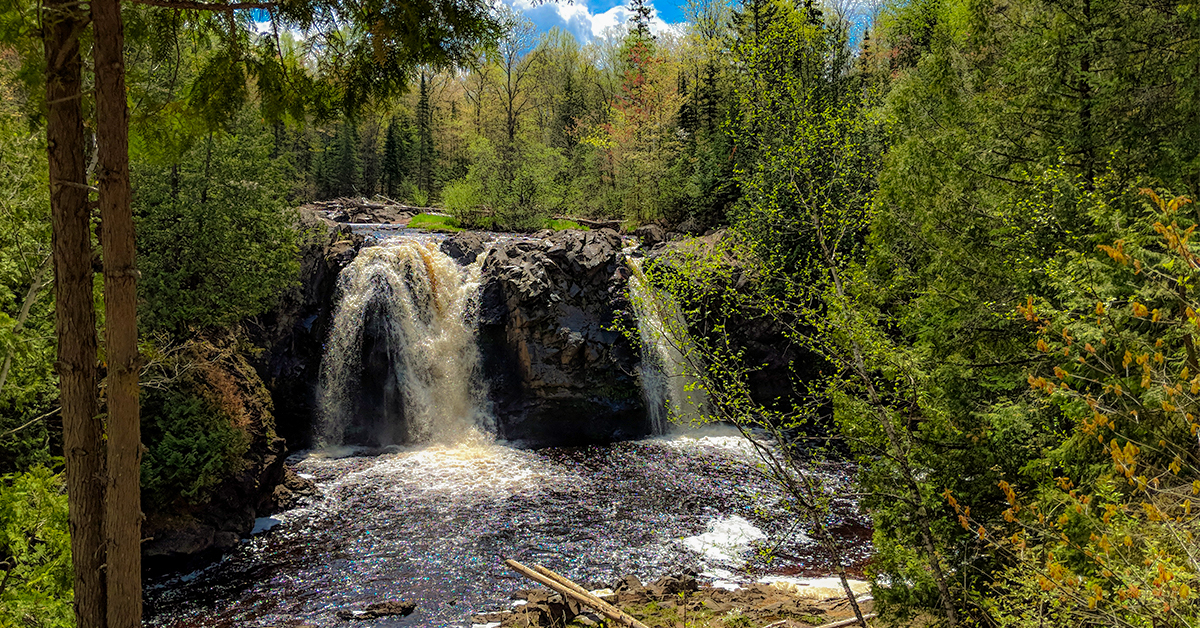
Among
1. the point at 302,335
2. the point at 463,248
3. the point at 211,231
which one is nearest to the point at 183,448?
the point at 211,231

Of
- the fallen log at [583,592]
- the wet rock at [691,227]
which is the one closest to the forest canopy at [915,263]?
the fallen log at [583,592]

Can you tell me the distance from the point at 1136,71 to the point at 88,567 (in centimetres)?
1100

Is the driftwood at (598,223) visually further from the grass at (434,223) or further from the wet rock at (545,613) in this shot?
the wet rock at (545,613)

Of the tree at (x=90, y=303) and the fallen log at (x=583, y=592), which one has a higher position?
the tree at (x=90, y=303)

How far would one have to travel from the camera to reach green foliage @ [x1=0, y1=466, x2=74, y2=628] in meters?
5.48

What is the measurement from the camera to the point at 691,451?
17.2 m

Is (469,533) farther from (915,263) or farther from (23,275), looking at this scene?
(915,263)

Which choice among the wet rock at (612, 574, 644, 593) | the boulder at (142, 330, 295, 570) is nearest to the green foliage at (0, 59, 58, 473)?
the boulder at (142, 330, 295, 570)

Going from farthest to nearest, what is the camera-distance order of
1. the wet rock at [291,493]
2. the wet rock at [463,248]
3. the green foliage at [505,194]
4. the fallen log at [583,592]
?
the green foliage at [505,194] < the wet rock at [463,248] < the wet rock at [291,493] < the fallen log at [583,592]

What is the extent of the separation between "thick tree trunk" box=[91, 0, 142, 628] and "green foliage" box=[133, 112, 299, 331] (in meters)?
10.3

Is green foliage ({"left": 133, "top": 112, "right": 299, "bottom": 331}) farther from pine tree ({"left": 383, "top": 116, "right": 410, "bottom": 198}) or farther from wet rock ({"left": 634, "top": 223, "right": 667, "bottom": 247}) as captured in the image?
pine tree ({"left": 383, "top": 116, "right": 410, "bottom": 198})

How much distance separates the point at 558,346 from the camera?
1819 centimetres

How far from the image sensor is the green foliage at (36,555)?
18.0ft

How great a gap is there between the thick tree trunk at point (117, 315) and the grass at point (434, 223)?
2524 centimetres
